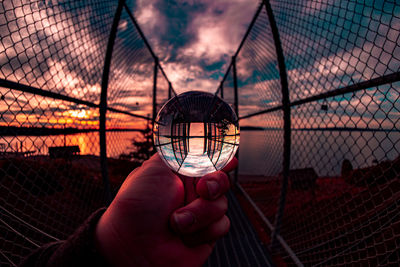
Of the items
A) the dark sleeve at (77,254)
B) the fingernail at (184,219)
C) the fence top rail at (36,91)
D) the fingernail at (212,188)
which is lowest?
the dark sleeve at (77,254)

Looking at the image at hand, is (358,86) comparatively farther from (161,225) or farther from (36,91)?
(36,91)

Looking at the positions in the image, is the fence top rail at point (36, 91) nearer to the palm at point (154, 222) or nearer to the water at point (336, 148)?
the palm at point (154, 222)

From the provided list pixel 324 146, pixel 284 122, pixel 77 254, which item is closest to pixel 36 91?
pixel 77 254

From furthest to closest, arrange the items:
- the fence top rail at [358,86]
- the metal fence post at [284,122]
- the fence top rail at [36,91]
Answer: the metal fence post at [284,122] → the fence top rail at [36,91] → the fence top rail at [358,86]

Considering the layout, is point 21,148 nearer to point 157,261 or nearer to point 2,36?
point 2,36

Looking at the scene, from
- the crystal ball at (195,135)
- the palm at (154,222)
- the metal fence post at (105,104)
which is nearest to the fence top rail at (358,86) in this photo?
the crystal ball at (195,135)

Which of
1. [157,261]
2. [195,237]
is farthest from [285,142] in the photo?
[157,261]

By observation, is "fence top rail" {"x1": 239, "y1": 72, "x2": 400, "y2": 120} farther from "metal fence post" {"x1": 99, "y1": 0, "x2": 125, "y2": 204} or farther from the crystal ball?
"metal fence post" {"x1": 99, "y1": 0, "x2": 125, "y2": 204}
